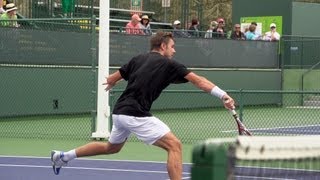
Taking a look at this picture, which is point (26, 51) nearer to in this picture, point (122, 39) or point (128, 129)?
point (122, 39)

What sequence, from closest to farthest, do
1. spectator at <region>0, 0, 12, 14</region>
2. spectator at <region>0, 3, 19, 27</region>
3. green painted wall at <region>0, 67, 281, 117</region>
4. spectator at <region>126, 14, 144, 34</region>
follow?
spectator at <region>0, 3, 19, 27</region> < green painted wall at <region>0, 67, 281, 117</region> < spectator at <region>0, 0, 12, 14</region> < spectator at <region>126, 14, 144, 34</region>

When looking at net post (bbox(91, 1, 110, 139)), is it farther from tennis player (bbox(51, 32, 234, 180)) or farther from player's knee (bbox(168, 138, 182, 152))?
player's knee (bbox(168, 138, 182, 152))

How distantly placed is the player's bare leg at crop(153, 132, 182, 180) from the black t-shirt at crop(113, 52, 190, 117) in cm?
35

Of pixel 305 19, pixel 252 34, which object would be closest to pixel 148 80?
pixel 252 34

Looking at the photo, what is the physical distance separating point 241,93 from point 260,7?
1601 cm

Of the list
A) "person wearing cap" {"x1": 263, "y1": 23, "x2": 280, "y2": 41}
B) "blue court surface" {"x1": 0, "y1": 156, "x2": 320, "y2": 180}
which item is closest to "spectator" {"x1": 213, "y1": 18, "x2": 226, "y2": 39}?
"person wearing cap" {"x1": 263, "y1": 23, "x2": 280, "y2": 41}

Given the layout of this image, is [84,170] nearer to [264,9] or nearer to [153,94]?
[153,94]

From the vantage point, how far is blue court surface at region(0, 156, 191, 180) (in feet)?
29.7

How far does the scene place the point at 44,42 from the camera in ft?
60.4

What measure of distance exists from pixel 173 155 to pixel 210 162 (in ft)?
15.1

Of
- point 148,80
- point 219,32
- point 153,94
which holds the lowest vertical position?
point 153,94

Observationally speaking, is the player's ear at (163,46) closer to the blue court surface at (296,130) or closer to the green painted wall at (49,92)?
the blue court surface at (296,130)

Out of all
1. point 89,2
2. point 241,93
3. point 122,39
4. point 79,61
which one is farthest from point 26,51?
A: point 241,93

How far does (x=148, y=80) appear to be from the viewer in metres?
7.47
